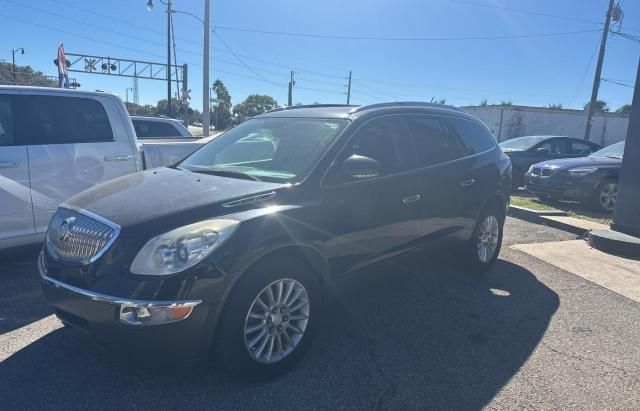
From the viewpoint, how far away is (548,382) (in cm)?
312

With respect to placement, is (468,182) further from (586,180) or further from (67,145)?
(586,180)

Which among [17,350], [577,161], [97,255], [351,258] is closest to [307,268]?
[351,258]

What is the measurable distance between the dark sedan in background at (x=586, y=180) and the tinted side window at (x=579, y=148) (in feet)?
8.47

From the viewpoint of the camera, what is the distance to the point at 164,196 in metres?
3.05

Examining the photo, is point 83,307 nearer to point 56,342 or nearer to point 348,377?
point 56,342

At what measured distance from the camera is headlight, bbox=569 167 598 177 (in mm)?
9633

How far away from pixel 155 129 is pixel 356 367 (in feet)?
27.1

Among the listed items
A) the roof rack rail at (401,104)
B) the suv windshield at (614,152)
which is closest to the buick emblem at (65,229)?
the roof rack rail at (401,104)

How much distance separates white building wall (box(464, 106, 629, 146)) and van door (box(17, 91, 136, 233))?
28.0 metres

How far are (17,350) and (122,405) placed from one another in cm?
116

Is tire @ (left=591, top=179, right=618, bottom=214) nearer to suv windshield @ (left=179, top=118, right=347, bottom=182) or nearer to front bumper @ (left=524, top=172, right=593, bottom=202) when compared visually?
front bumper @ (left=524, top=172, right=593, bottom=202)

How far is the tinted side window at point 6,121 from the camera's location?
15.3ft

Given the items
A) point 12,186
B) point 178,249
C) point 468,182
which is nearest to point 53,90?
point 12,186

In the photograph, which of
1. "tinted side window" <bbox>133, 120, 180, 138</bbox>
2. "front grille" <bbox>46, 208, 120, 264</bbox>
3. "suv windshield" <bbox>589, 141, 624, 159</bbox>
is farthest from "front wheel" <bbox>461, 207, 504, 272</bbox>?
"tinted side window" <bbox>133, 120, 180, 138</bbox>
